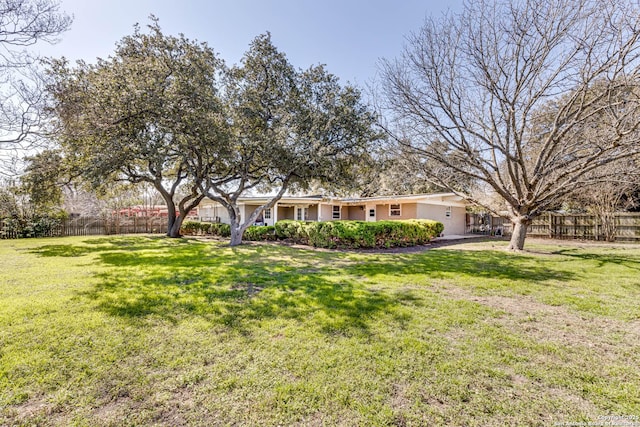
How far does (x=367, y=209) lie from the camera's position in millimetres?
22422

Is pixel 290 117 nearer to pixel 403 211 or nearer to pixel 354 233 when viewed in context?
pixel 354 233

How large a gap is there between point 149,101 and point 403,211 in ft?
52.2

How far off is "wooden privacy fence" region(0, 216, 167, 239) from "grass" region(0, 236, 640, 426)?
591 inches

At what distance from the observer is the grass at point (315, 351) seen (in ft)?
7.61

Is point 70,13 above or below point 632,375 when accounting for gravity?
above

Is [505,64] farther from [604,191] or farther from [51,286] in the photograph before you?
[51,286]

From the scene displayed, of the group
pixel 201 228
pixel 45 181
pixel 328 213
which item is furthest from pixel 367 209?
pixel 45 181

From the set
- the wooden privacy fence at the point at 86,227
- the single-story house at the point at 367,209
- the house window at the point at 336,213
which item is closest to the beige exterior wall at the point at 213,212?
the single-story house at the point at 367,209

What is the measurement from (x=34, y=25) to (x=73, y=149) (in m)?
6.39

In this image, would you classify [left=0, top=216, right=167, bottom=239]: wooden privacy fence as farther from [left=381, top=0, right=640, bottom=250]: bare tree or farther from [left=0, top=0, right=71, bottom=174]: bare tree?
[left=381, top=0, right=640, bottom=250]: bare tree

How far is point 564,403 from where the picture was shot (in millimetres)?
2395

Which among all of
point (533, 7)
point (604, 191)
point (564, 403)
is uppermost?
point (533, 7)

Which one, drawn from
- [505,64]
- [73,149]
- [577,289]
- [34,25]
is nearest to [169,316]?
[34,25]

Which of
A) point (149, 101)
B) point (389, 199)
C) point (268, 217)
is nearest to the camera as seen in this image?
point (149, 101)
